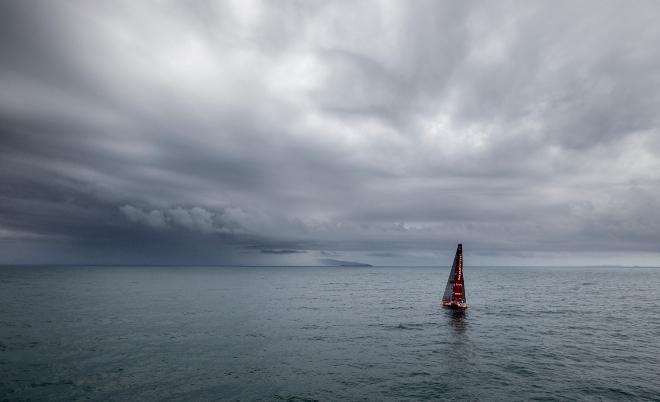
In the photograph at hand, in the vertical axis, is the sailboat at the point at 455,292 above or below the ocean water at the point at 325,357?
above

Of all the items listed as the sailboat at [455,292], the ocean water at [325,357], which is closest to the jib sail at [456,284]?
the sailboat at [455,292]

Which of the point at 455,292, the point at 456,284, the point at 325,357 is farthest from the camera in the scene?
the point at 455,292

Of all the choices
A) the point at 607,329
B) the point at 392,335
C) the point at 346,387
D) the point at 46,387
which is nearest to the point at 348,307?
the point at 392,335

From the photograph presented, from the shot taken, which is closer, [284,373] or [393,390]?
[393,390]

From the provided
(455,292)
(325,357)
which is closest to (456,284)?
(455,292)

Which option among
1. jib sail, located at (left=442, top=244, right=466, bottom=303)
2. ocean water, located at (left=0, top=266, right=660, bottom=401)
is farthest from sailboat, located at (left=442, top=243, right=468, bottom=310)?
ocean water, located at (left=0, top=266, right=660, bottom=401)

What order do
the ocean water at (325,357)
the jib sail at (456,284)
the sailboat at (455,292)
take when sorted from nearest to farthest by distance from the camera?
1. the ocean water at (325,357)
2. the jib sail at (456,284)
3. the sailboat at (455,292)

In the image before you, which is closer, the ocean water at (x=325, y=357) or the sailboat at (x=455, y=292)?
the ocean water at (x=325, y=357)

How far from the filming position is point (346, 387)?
3095cm

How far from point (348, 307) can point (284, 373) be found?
53861 mm

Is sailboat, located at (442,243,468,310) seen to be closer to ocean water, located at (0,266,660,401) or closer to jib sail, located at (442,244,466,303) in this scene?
jib sail, located at (442,244,466,303)

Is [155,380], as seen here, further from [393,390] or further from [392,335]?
[392,335]

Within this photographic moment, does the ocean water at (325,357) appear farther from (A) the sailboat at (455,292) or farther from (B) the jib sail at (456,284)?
(B) the jib sail at (456,284)

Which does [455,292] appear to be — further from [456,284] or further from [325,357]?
[325,357]
